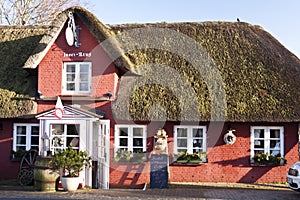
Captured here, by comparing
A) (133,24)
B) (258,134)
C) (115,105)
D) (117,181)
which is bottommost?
(117,181)

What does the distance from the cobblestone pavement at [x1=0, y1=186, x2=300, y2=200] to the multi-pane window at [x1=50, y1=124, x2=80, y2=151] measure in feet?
5.40

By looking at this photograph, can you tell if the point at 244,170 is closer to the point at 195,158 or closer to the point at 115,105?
the point at 195,158

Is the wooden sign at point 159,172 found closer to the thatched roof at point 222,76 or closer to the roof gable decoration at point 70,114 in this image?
the thatched roof at point 222,76

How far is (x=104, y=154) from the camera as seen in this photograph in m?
14.4

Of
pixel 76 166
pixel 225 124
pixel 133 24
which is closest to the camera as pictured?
pixel 76 166

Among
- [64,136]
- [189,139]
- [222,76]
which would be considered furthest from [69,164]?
[222,76]

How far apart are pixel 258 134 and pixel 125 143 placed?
5.01 metres

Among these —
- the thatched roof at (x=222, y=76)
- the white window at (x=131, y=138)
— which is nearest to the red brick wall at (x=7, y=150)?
the white window at (x=131, y=138)

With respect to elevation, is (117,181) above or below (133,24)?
below

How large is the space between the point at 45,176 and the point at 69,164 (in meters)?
0.88

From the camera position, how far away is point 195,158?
1452 cm

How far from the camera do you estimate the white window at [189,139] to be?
14766 mm

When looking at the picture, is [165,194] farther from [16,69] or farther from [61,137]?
[16,69]

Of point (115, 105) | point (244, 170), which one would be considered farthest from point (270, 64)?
point (115, 105)
